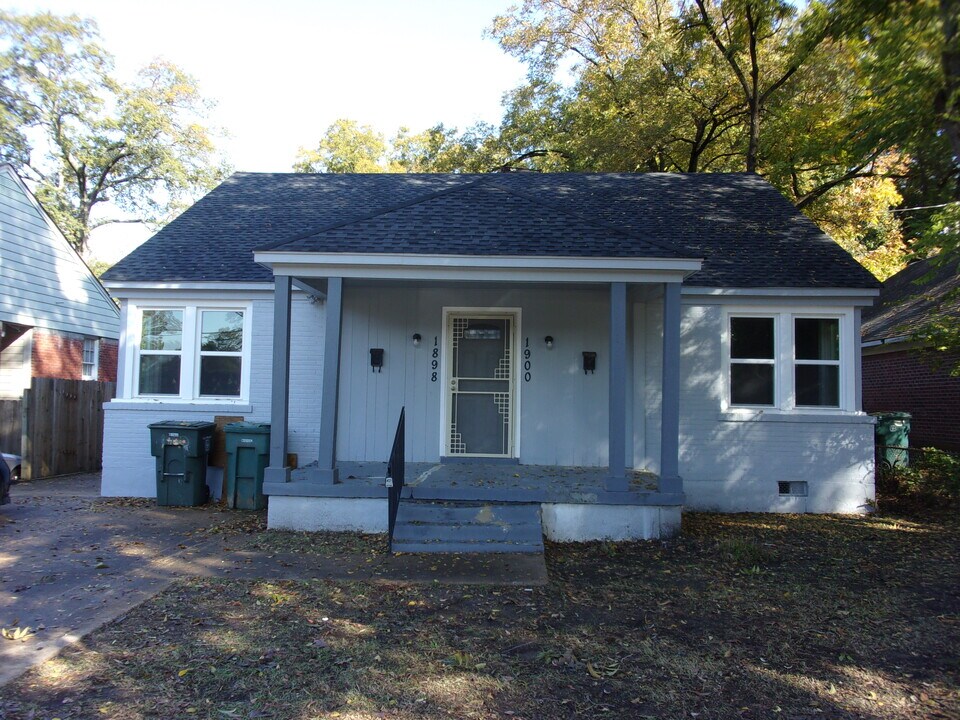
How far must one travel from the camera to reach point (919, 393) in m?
13.6

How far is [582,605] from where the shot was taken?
5.38 metres

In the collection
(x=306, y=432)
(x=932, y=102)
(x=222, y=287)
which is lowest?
(x=306, y=432)

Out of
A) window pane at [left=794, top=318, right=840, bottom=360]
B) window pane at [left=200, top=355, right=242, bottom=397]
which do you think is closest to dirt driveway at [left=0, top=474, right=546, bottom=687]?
window pane at [left=200, top=355, right=242, bottom=397]

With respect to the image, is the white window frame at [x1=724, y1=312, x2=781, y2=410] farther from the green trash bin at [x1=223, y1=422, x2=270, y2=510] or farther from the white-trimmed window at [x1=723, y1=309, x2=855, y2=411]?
the green trash bin at [x1=223, y1=422, x2=270, y2=510]

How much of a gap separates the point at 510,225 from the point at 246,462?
15.2 feet

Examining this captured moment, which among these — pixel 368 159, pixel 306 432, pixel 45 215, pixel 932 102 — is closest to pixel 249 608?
pixel 306 432

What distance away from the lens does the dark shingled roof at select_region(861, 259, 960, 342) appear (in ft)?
39.5

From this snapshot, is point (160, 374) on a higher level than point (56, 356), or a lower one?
lower

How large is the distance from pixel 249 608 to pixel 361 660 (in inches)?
54.4

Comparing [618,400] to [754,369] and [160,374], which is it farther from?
[160,374]

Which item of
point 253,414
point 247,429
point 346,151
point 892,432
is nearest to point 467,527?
point 247,429

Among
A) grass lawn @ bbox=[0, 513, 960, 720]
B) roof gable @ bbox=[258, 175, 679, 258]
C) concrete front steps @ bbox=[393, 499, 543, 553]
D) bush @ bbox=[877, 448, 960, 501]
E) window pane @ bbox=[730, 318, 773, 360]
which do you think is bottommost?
grass lawn @ bbox=[0, 513, 960, 720]

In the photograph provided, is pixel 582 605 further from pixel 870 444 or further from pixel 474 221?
pixel 870 444

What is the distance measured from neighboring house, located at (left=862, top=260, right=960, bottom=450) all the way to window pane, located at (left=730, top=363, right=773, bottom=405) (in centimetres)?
330
